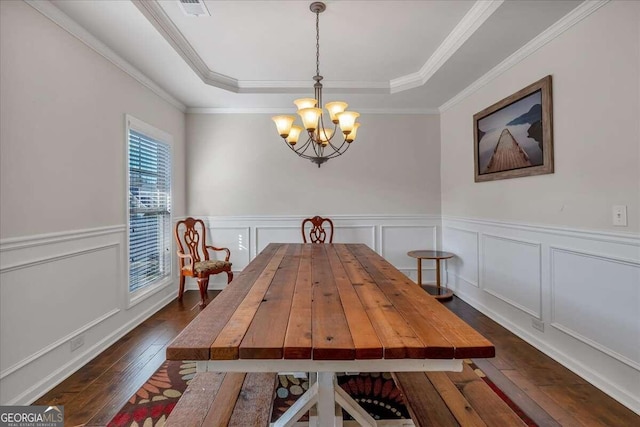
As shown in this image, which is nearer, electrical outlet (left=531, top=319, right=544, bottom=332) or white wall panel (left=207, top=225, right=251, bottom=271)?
electrical outlet (left=531, top=319, right=544, bottom=332)

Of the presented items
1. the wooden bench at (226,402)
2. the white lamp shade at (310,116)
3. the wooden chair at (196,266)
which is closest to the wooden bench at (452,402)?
the wooden bench at (226,402)

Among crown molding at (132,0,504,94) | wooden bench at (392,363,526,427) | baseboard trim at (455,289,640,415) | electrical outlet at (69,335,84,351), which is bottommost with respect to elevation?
baseboard trim at (455,289,640,415)

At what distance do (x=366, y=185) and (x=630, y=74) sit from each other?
2.79 meters

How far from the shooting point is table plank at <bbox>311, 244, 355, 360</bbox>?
0.89 meters

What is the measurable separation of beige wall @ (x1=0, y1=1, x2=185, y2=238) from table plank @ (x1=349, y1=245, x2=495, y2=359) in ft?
7.20

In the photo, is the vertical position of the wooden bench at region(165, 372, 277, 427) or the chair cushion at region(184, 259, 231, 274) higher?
the chair cushion at region(184, 259, 231, 274)

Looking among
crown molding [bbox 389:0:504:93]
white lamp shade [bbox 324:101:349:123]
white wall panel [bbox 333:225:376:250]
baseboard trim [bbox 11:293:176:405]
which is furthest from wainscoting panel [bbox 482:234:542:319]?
baseboard trim [bbox 11:293:176:405]

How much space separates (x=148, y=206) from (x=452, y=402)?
10.8 feet

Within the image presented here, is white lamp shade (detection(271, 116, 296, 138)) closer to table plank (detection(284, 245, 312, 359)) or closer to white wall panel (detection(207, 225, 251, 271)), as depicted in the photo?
table plank (detection(284, 245, 312, 359))

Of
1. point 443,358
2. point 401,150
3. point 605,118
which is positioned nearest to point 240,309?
point 443,358

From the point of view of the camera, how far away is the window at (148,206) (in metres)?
3.01

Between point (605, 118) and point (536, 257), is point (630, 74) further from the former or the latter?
point (536, 257)

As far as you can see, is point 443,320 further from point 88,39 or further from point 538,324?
point 88,39

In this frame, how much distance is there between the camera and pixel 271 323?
1089 millimetres
